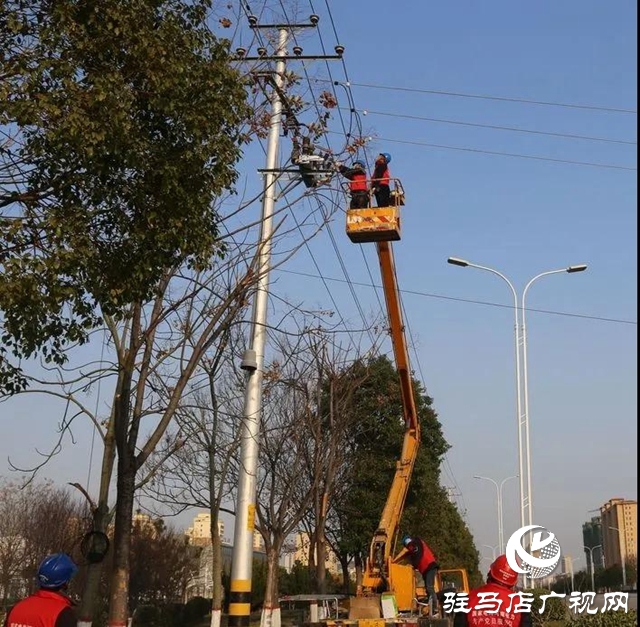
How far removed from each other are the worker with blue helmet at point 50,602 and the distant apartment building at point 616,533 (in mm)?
62305

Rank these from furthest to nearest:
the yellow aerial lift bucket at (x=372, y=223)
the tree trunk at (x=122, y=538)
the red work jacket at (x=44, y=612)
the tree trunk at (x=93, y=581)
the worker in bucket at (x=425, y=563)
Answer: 1. the worker in bucket at (x=425, y=563)
2. the yellow aerial lift bucket at (x=372, y=223)
3. the tree trunk at (x=93, y=581)
4. the tree trunk at (x=122, y=538)
5. the red work jacket at (x=44, y=612)

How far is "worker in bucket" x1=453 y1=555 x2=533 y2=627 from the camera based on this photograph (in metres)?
6.12

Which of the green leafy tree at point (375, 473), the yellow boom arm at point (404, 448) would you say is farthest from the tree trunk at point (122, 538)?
the green leafy tree at point (375, 473)

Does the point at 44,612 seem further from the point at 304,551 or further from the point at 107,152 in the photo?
the point at 304,551

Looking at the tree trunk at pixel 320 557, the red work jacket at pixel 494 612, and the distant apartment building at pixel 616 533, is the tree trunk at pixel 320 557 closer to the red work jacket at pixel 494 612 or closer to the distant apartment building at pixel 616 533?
the red work jacket at pixel 494 612

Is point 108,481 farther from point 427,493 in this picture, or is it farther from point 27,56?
point 427,493

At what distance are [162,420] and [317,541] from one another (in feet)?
60.5

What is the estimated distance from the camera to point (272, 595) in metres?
23.1

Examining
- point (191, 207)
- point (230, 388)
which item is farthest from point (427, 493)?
point (191, 207)

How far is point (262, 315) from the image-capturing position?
44.4 ft

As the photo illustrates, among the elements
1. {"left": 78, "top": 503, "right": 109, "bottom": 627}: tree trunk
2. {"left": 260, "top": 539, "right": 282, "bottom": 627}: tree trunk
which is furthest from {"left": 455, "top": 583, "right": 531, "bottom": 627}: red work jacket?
{"left": 260, "top": 539, "right": 282, "bottom": 627}: tree trunk

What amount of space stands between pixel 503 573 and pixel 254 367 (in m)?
7.42

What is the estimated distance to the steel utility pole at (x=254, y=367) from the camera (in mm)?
12594

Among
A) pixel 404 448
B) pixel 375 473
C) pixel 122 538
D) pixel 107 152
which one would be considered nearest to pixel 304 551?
pixel 375 473
